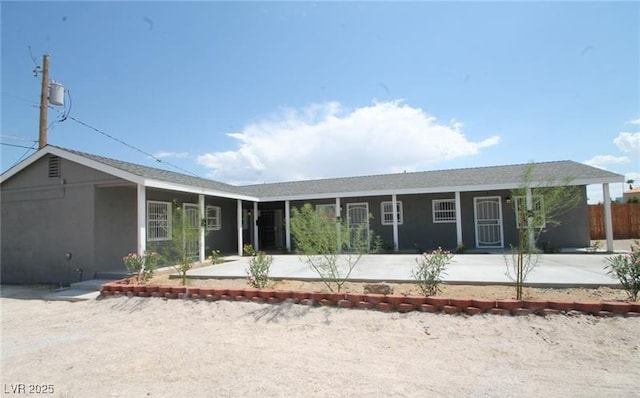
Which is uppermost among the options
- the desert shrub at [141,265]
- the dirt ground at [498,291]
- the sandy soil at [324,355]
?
the desert shrub at [141,265]

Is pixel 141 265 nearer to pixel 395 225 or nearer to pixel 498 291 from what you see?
pixel 498 291

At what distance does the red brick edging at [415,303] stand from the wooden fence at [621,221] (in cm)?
1680

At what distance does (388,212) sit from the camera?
1616 cm

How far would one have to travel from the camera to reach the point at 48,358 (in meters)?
4.59

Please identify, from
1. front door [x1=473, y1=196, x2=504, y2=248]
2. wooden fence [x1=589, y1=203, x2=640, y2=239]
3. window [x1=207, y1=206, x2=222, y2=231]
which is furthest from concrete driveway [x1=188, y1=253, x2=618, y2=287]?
wooden fence [x1=589, y1=203, x2=640, y2=239]

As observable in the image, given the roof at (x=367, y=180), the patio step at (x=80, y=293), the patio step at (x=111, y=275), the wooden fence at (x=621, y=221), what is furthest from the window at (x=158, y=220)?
the wooden fence at (x=621, y=221)

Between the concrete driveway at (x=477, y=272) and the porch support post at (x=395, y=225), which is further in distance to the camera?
the porch support post at (x=395, y=225)

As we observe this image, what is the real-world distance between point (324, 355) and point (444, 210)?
1230 cm

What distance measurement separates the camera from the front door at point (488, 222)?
575 inches

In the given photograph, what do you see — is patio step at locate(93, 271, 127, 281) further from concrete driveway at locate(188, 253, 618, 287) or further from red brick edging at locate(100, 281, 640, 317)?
red brick edging at locate(100, 281, 640, 317)

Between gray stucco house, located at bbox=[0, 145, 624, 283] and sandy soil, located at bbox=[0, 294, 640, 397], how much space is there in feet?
13.6

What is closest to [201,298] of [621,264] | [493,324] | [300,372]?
[300,372]

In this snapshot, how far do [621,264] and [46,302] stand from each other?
1084 cm

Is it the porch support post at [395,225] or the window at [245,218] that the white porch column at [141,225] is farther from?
the porch support post at [395,225]
